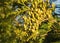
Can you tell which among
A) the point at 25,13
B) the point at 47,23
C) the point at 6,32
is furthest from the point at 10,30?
the point at 47,23

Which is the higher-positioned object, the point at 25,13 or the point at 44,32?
the point at 25,13

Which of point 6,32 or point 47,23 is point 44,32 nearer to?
point 47,23

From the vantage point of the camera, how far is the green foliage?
3416 millimetres

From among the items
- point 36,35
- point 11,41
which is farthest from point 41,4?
point 11,41

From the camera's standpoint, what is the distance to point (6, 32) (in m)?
3.53

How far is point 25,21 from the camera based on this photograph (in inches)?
135

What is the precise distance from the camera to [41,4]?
3.47 meters

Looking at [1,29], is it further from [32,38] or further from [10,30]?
[32,38]

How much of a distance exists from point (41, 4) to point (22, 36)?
0.56 m

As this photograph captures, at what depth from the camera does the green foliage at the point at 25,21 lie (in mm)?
3416

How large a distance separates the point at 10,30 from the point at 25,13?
13.7 inches

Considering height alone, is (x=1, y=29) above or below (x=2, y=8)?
below

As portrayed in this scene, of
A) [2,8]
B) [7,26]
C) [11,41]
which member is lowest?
[11,41]

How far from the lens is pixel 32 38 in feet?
A: 11.4
